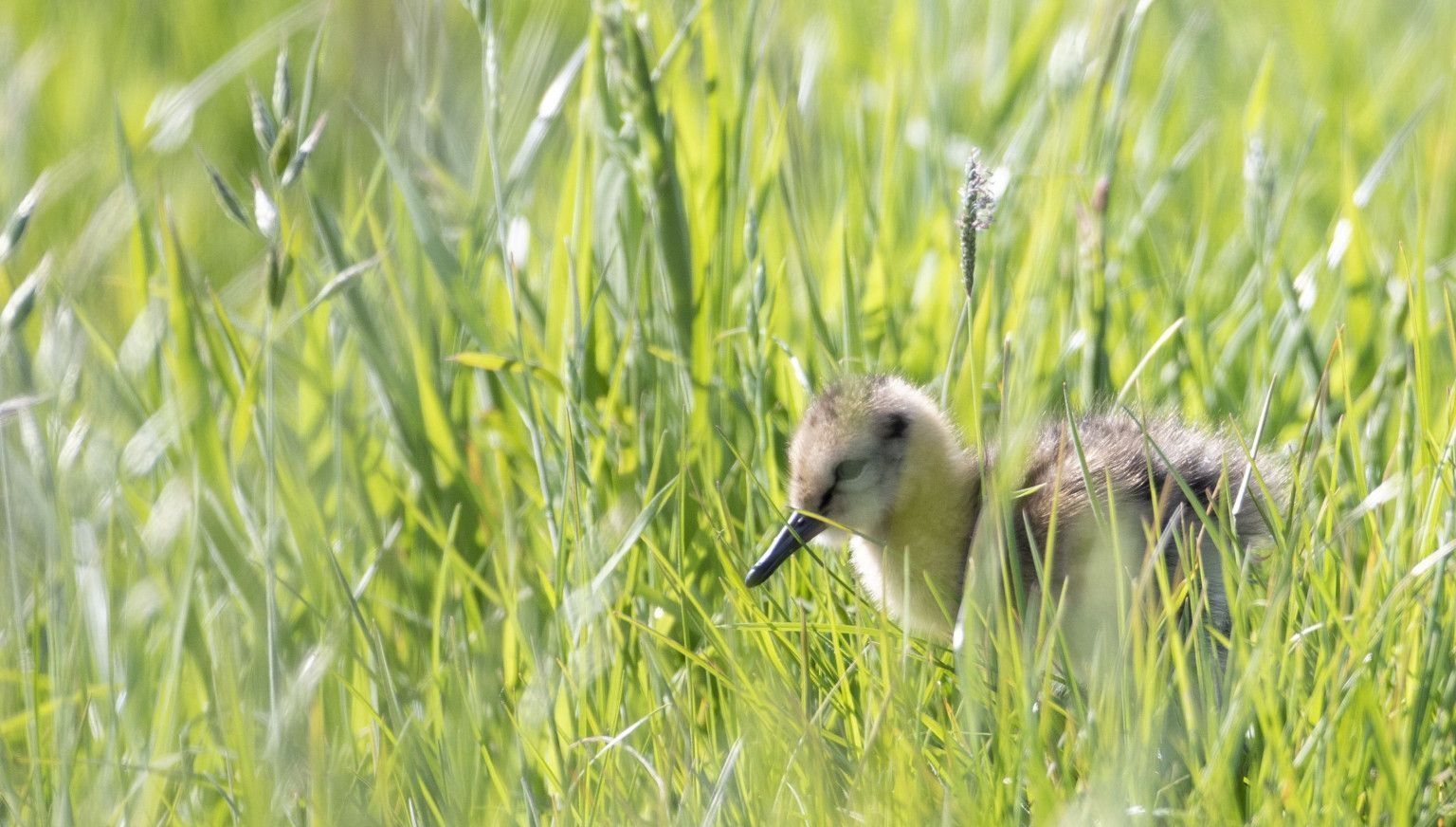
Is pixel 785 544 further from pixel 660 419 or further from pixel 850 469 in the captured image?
pixel 660 419

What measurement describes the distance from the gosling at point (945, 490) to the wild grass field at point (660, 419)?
0.31ft

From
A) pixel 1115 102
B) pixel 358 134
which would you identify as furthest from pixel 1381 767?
pixel 358 134

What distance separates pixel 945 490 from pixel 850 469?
18 cm

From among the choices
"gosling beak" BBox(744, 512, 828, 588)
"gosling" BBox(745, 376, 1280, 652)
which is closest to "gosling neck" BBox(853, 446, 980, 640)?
"gosling" BBox(745, 376, 1280, 652)

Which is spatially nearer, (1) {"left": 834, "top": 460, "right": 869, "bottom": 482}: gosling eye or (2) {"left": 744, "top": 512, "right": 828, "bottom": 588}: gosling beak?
(2) {"left": 744, "top": 512, "right": 828, "bottom": 588}: gosling beak

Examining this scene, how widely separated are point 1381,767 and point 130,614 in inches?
56.4

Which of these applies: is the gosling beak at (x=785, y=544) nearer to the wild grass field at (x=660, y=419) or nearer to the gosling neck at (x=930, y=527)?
the wild grass field at (x=660, y=419)

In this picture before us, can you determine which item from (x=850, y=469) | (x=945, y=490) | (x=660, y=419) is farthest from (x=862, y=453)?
(x=660, y=419)

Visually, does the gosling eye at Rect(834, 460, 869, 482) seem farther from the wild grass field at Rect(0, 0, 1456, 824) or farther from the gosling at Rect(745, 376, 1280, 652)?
the wild grass field at Rect(0, 0, 1456, 824)

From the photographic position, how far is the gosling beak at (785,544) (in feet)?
6.36

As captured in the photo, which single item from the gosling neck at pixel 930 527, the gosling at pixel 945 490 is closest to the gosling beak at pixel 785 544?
the gosling at pixel 945 490

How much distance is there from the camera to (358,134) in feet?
7.59

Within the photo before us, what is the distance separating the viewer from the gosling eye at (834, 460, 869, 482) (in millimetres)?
2158

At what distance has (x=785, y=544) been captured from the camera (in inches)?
78.9
